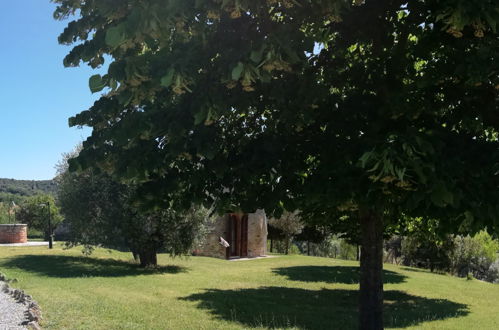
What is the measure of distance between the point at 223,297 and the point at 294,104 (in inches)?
396

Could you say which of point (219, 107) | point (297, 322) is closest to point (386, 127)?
point (219, 107)

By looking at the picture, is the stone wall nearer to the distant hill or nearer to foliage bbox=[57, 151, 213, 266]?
foliage bbox=[57, 151, 213, 266]

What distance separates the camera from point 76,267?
18.8 meters

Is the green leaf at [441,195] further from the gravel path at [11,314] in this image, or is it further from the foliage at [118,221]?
the foliage at [118,221]

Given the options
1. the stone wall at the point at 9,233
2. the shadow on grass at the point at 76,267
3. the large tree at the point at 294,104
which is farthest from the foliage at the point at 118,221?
the stone wall at the point at 9,233

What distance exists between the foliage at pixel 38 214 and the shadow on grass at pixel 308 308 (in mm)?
30563

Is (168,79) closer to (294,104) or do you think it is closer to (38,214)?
(294,104)

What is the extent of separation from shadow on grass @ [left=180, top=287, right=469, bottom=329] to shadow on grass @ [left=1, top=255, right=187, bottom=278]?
5252 mm

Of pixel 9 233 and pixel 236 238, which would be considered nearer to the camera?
pixel 236 238

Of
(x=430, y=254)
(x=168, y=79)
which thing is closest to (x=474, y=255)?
(x=430, y=254)

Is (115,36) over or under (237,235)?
over

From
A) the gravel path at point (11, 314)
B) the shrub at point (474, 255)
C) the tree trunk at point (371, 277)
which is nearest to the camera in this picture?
the tree trunk at point (371, 277)

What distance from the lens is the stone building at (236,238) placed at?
28828 millimetres

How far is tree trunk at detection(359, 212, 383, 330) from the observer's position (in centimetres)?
612
